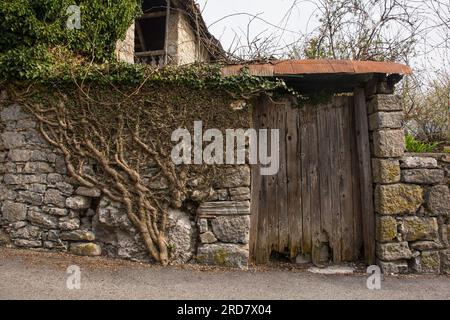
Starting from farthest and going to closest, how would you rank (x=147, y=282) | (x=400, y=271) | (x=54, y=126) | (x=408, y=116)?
(x=408, y=116) < (x=54, y=126) < (x=400, y=271) < (x=147, y=282)

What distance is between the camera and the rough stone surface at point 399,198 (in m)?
3.57

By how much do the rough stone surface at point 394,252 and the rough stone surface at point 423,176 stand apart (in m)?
0.77

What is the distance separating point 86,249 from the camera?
12.3 feet

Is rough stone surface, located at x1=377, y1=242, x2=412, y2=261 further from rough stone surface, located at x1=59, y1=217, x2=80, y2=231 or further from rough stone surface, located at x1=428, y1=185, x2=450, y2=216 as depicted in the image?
rough stone surface, located at x1=59, y1=217, x2=80, y2=231

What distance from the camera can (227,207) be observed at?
3672mm

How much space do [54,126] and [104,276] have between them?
6.42ft

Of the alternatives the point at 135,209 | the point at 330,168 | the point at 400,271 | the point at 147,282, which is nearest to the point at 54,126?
the point at 135,209

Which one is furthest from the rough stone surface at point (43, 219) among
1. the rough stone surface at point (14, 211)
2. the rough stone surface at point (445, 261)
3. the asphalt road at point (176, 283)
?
the rough stone surface at point (445, 261)

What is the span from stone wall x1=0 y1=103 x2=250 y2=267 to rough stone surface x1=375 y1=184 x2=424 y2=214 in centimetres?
156

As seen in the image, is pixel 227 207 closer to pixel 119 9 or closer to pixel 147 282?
pixel 147 282

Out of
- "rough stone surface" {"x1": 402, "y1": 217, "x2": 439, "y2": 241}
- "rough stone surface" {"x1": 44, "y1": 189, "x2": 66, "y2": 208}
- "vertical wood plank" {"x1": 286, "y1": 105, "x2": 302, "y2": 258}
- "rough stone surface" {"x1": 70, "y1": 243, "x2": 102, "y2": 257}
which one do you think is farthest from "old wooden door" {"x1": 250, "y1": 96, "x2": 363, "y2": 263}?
"rough stone surface" {"x1": 44, "y1": 189, "x2": 66, "y2": 208}

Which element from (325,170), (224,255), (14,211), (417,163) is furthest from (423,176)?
(14,211)

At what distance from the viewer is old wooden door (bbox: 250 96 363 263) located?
3.86m

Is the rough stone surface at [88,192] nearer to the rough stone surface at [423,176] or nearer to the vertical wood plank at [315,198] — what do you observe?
the vertical wood plank at [315,198]
